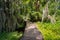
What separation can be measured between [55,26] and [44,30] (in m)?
0.59

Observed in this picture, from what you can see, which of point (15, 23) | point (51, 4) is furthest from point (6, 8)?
point (51, 4)

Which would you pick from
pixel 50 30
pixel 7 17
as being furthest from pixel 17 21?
pixel 50 30

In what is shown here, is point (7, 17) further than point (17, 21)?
No

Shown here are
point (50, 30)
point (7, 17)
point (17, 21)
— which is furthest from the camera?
point (17, 21)

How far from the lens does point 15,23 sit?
271 inches

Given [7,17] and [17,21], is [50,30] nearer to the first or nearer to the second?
[17,21]

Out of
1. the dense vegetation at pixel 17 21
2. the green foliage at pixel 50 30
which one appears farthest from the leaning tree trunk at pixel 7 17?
the green foliage at pixel 50 30

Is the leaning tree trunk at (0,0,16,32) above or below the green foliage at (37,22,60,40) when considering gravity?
above

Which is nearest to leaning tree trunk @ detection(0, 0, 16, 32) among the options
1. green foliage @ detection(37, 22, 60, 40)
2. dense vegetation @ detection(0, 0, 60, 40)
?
dense vegetation @ detection(0, 0, 60, 40)

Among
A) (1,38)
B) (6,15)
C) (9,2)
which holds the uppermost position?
(9,2)

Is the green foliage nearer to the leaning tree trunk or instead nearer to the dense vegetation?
the dense vegetation

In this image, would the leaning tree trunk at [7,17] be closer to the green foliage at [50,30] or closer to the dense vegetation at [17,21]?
the dense vegetation at [17,21]

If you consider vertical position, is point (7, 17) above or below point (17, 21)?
above

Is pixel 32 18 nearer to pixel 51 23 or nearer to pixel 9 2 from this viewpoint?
pixel 51 23
